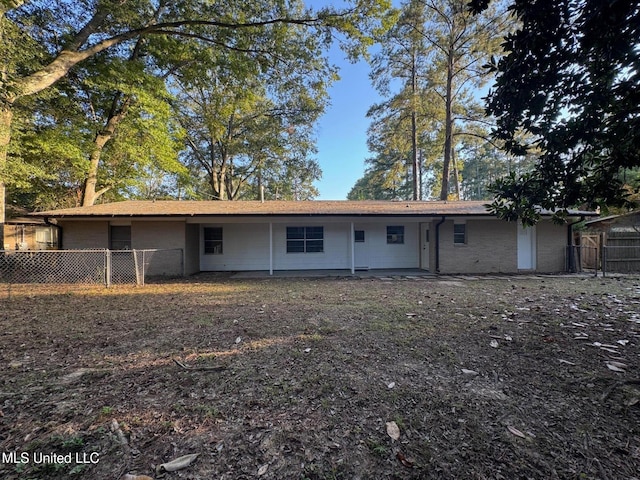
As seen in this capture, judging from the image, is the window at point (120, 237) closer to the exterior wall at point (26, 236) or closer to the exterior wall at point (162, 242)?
the exterior wall at point (162, 242)

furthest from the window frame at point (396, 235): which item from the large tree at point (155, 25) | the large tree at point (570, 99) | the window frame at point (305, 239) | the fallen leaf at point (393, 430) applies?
the fallen leaf at point (393, 430)

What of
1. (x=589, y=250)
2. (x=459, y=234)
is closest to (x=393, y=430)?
(x=459, y=234)

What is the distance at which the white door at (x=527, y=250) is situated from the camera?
1129cm

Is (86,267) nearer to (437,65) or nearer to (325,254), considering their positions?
(325,254)

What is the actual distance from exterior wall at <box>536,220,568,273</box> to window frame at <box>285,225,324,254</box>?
28.1 feet

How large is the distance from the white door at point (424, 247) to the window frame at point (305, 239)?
4267 millimetres

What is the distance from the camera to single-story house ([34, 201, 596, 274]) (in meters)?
10.6

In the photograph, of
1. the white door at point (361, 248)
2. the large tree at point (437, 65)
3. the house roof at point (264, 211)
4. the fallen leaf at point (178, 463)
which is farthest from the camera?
the large tree at point (437, 65)

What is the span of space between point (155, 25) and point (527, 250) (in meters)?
15.9

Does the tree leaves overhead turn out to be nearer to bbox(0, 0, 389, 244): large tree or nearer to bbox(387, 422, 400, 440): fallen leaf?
bbox(0, 0, 389, 244): large tree

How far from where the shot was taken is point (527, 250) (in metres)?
11.4

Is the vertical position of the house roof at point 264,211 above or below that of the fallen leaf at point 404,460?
above

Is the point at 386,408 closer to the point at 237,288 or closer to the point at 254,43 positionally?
the point at 237,288

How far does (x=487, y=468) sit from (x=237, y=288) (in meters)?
7.34
